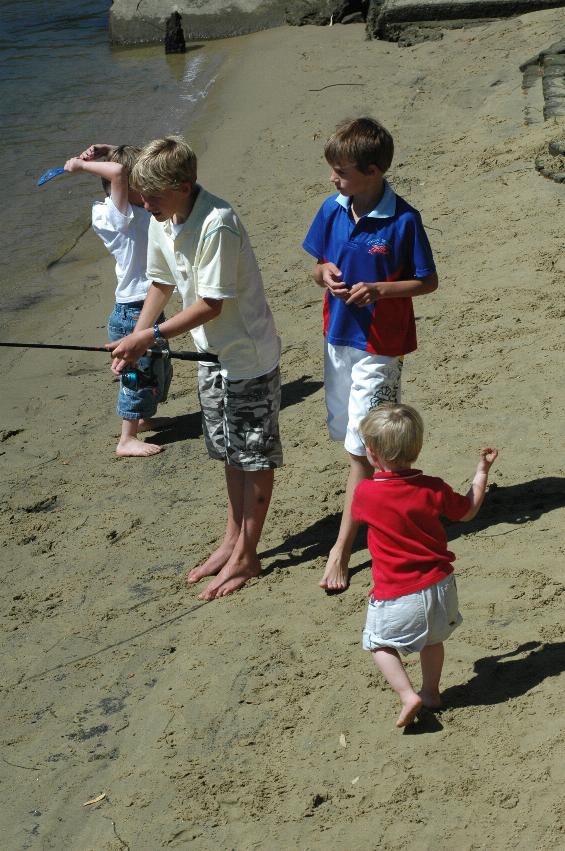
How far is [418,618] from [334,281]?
131cm

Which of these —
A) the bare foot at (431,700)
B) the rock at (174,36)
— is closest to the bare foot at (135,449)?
the bare foot at (431,700)

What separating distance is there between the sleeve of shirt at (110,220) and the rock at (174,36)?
11.9 meters

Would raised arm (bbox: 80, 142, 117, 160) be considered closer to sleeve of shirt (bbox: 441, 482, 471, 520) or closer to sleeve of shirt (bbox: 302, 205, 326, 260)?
sleeve of shirt (bbox: 302, 205, 326, 260)

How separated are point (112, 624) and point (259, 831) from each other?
141cm

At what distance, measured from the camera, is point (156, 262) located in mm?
4055

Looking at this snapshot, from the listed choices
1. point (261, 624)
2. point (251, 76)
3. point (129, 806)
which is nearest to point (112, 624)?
point (261, 624)

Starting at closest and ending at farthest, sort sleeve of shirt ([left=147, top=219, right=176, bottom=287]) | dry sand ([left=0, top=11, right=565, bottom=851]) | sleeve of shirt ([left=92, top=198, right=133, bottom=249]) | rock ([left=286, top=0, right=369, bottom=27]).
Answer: dry sand ([left=0, top=11, right=565, bottom=851]), sleeve of shirt ([left=147, top=219, right=176, bottom=287]), sleeve of shirt ([left=92, top=198, right=133, bottom=249]), rock ([left=286, top=0, right=369, bottom=27])

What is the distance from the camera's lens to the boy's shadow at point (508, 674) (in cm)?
323

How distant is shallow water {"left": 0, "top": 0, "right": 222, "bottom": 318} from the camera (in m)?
9.94

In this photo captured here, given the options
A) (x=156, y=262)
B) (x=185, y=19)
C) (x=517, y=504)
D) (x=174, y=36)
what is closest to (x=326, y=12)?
(x=174, y=36)

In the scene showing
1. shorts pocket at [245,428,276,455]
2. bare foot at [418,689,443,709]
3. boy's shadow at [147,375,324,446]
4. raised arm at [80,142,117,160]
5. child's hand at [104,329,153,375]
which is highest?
raised arm at [80,142,117,160]

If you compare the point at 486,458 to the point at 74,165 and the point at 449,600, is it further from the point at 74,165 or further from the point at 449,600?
the point at 74,165

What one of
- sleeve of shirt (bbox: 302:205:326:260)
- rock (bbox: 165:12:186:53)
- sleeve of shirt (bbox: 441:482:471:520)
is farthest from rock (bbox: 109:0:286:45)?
sleeve of shirt (bbox: 441:482:471:520)

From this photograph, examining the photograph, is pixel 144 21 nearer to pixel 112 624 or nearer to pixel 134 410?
pixel 134 410
